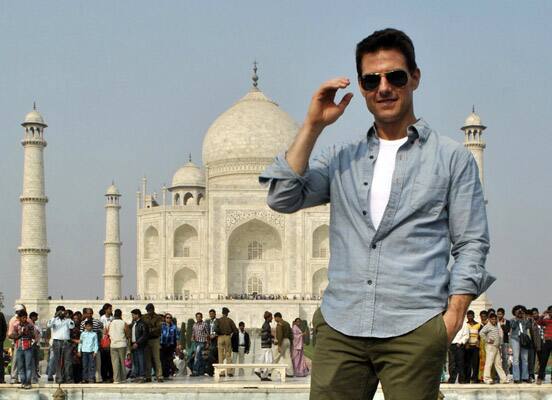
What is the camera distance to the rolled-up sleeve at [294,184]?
2143mm

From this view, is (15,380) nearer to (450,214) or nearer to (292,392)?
Result: (292,392)

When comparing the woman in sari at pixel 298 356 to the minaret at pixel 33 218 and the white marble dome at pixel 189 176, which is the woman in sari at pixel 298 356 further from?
the white marble dome at pixel 189 176

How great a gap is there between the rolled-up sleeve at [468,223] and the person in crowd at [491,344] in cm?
810

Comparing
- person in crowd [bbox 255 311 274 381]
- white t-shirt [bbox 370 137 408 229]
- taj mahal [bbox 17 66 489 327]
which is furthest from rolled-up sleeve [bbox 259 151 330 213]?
taj mahal [bbox 17 66 489 327]

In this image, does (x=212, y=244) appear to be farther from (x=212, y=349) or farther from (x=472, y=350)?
(x=472, y=350)

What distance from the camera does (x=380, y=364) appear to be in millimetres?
2082

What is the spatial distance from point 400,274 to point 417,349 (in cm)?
18

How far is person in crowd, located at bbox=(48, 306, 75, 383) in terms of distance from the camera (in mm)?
10219

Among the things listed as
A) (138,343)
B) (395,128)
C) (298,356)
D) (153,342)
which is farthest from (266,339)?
(395,128)

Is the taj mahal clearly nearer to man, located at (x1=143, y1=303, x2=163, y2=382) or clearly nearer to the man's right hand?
man, located at (x1=143, y1=303, x2=163, y2=382)

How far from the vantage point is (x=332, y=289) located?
215 centimetres

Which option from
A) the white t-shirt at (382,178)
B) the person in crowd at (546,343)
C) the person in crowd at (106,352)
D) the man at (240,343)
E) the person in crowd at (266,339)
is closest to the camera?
the white t-shirt at (382,178)

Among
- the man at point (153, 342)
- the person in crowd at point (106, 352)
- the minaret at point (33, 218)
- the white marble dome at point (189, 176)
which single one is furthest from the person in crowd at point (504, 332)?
the white marble dome at point (189, 176)

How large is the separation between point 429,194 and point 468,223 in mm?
119
